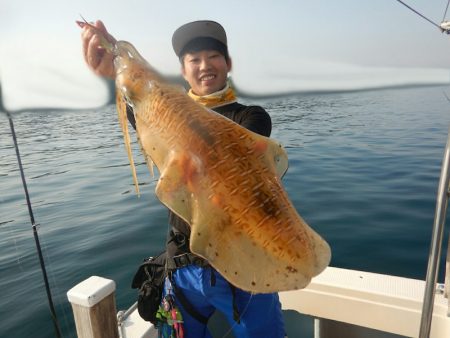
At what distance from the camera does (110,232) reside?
7.97 m

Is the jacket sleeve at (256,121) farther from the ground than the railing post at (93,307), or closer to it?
farther from the ground

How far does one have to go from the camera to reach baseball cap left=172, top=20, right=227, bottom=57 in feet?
8.66

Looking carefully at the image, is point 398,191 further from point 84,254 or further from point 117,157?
point 117,157

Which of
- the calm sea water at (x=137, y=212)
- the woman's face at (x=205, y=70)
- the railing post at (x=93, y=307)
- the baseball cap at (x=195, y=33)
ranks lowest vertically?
the calm sea water at (x=137, y=212)

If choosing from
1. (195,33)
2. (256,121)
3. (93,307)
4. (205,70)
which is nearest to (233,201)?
(256,121)

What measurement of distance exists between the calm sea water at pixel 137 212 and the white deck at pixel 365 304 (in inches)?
84.9

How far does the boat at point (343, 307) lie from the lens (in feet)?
10.1

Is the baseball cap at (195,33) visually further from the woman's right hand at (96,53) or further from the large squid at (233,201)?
the large squid at (233,201)

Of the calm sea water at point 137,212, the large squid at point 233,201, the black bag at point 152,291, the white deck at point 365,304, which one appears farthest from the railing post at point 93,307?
the large squid at point 233,201

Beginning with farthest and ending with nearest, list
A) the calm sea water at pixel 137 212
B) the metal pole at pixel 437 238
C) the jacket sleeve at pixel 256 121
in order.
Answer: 1. the calm sea water at pixel 137 212
2. the jacket sleeve at pixel 256 121
3. the metal pole at pixel 437 238

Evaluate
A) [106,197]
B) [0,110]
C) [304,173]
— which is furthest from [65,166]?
[0,110]

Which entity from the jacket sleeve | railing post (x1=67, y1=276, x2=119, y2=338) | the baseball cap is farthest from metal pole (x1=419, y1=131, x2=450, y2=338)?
railing post (x1=67, y1=276, x2=119, y2=338)

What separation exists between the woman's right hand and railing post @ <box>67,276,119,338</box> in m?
1.98

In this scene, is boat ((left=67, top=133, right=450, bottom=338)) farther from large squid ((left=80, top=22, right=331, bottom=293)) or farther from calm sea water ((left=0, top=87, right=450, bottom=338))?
large squid ((left=80, top=22, right=331, bottom=293))
